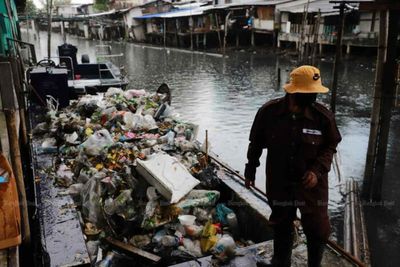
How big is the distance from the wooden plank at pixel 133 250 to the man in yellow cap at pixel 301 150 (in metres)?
1.59

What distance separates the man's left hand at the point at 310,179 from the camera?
2734 mm

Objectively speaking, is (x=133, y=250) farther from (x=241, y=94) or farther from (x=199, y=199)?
(x=241, y=94)

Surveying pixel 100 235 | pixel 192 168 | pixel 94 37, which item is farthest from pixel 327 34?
pixel 94 37

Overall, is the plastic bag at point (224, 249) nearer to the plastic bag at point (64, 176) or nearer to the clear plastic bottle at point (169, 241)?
the clear plastic bottle at point (169, 241)

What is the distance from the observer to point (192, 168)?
554 cm

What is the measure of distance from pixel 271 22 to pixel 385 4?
23.5 meters

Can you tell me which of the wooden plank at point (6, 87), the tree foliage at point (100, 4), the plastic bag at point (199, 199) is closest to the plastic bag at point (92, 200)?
the plastic bag at point (199, 199)

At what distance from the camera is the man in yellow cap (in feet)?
9.09

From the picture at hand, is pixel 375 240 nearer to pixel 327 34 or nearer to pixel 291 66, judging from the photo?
pixel 291 66

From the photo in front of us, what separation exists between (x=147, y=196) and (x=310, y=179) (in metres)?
2.41

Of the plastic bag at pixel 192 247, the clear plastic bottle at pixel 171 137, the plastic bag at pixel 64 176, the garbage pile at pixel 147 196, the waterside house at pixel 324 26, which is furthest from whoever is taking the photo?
the waterside house at pixel 324 26

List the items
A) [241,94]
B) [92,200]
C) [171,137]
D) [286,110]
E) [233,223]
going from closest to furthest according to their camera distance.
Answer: [286,110], [92,200], [233,223], [171,137], [241,94]

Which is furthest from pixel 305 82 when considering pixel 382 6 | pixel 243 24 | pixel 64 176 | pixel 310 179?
pixel 243 24

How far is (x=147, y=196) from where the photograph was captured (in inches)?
181
